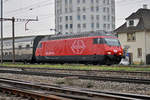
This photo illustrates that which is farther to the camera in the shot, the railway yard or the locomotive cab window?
the locomotive cab window

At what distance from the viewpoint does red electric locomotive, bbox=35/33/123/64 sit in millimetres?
25828

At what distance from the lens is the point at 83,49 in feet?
90.2

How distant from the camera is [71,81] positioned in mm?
13578

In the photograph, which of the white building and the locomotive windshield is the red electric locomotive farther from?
the white building

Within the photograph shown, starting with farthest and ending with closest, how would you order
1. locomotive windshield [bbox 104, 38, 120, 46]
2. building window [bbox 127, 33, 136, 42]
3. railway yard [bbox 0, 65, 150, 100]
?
1. building window [bbox 127, 33, 136, 42]
2. locomotive windshield [bbox 104, 38, 120, 46]
3. railway yard [bbox 0, 65, 150, 100]

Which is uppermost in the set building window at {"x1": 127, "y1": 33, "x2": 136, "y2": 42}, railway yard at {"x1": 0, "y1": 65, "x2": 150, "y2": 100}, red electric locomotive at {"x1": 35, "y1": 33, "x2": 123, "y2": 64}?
building window at {"x1": 127, "y1": 33, "x2": 136, "y2": 42}

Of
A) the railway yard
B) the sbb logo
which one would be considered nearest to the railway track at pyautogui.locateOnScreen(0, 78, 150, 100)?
the railway yard

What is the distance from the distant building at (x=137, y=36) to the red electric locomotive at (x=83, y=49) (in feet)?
60.5

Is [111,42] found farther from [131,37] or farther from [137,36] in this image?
[131,37]

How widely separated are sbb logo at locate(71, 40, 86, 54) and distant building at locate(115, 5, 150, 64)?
19.8 m

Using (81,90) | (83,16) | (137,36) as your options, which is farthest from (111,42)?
(83,16)

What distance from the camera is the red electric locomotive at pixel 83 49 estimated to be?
2583 centimetres

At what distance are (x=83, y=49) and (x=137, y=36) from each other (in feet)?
70.7

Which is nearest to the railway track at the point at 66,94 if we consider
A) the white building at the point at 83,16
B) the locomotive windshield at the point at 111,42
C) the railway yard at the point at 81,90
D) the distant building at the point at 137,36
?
the railway yard at the point at 81,90
